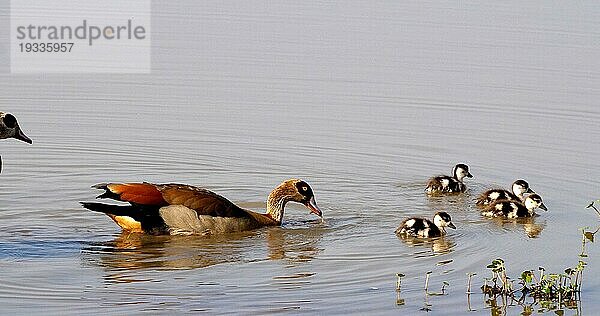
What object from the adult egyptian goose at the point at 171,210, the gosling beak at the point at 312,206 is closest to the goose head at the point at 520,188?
the gosling beak at the point at 312,206

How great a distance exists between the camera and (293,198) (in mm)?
12172

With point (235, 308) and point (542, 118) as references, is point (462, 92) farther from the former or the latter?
point (235, 308)

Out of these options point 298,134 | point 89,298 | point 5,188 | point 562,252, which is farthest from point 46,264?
point 298,134

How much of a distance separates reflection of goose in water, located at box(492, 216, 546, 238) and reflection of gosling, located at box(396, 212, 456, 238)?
632 mm

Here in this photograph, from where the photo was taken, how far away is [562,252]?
10.8m

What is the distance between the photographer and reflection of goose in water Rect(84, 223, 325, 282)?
10312mm

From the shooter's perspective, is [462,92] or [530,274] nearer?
[530,274]

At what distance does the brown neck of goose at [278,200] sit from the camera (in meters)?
12.1

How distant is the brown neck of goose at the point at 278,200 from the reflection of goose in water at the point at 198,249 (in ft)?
0.59

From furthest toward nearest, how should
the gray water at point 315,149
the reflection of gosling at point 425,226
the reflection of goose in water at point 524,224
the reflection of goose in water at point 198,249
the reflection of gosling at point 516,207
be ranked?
the reflection of gosling at point 516,207 → the reflection of goose in water at point 524,224 → the reflection of gosling at point 425,226 → the reflection of goose in water at point 198,249 → the gray water at point 315,149

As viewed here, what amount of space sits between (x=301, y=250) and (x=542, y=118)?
538 centimetres

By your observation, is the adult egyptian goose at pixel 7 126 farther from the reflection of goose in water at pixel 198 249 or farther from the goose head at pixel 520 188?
the goose head at pixel 520 188

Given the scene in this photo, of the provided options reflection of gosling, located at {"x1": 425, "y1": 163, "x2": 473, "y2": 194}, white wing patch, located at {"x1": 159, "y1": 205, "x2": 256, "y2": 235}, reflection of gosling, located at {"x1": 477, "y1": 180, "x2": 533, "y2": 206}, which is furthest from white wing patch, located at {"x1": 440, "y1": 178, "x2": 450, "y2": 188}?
white wing patch, located at {"x1": 159, "y1": 205, "x2": 256, "y2": 235}

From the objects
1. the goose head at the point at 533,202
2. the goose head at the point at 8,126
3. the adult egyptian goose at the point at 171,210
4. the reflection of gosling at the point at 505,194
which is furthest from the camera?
the reflection of gosling at the point at 505,194
